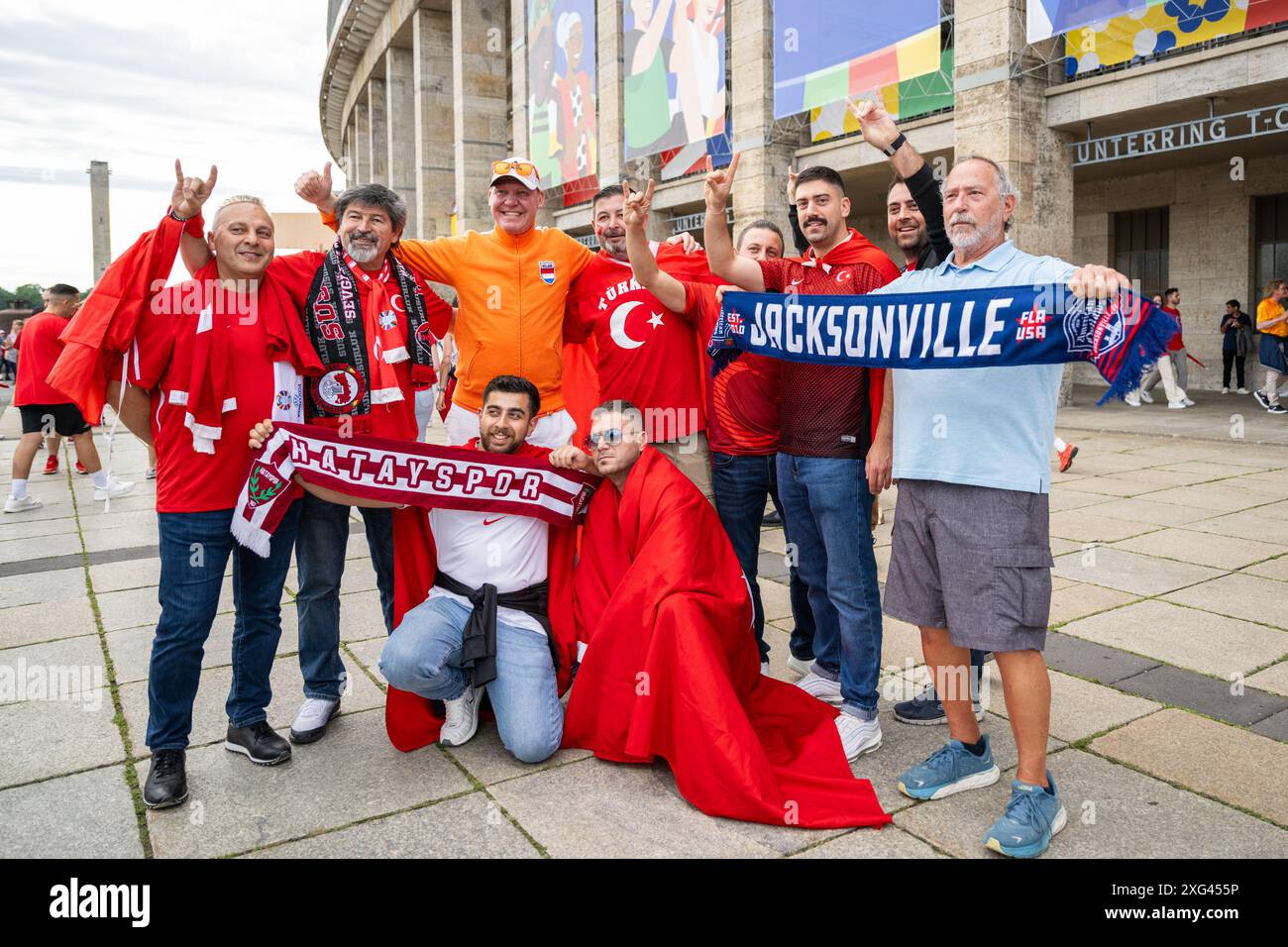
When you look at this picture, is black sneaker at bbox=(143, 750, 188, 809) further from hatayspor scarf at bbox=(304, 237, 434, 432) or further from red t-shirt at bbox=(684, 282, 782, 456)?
red t-shirt at bbox=(684, 282, 782, 456)

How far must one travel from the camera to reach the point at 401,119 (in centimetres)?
3506

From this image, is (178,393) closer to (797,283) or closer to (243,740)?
(243,740)


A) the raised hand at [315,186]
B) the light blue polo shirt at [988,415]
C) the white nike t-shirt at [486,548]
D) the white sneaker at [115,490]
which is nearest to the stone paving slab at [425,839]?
the white nike t-shirt at [486,548]

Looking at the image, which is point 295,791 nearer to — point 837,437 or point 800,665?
point 800,665

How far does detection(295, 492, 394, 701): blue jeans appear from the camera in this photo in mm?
3969

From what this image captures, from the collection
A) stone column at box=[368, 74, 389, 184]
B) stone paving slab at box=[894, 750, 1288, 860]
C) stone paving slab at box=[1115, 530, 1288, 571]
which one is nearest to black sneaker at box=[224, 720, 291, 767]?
stone paving slab at box=[894, 750, 1288, 860]

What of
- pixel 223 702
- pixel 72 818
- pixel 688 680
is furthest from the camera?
pixel 223 702

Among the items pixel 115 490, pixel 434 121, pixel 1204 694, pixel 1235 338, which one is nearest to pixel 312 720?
pixel 1204 694

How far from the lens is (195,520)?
351cm

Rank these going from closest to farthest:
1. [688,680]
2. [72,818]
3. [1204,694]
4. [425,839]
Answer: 1. [425,839]
2. [72,818]
3. [688,680]
4. [1204,694]

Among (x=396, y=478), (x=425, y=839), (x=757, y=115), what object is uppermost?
(x=757, y=115)

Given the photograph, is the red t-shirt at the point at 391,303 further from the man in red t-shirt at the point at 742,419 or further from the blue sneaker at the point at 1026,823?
the blue sneaker at the point at 1026,823

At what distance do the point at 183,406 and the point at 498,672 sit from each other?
1564 mm

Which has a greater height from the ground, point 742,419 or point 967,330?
point 967,330
